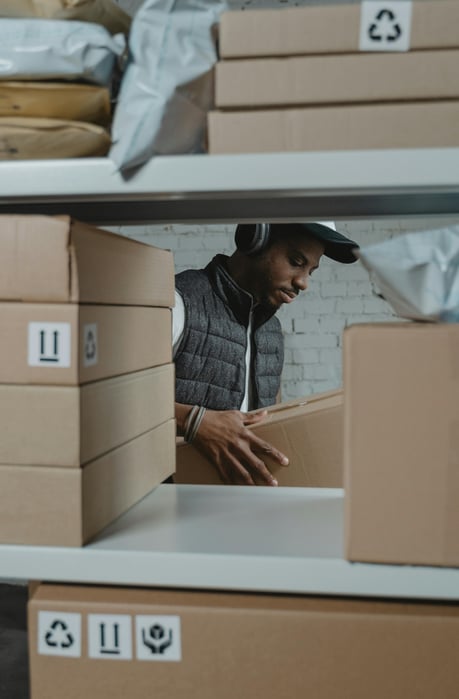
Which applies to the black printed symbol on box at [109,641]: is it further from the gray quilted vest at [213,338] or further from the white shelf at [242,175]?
the gray quilted vest at [213,338]

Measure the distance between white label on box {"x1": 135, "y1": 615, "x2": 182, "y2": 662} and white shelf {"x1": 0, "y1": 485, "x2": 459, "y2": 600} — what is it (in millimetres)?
40

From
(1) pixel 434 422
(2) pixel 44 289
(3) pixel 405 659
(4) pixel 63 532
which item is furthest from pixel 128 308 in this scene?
(3) pixel 405 659

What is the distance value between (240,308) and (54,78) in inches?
58.3

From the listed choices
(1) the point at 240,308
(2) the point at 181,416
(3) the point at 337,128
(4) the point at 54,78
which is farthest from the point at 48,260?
(1) the point at 240,308

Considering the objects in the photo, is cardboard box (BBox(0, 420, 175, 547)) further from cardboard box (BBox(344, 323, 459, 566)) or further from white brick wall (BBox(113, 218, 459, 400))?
white brick wall (BBox(113, 218, 459, 400))

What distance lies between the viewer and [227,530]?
2.61 ft

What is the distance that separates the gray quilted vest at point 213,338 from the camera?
2.09 meters

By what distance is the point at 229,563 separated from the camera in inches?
27.3

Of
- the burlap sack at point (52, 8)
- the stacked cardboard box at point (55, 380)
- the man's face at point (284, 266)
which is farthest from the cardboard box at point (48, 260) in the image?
the man's face at point (284, 266)

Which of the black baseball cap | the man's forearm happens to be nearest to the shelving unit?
the man's forearm

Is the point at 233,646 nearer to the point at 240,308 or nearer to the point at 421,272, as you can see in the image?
the point at 421,272

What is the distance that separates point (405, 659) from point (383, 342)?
33 centimetres

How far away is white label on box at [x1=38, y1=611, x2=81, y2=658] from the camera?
0.73 meters

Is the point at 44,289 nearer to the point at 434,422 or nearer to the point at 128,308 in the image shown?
the point at 128,308
